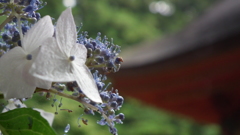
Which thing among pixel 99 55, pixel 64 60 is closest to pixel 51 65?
pixel 64 60

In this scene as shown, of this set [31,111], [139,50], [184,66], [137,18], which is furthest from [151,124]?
[31,111]

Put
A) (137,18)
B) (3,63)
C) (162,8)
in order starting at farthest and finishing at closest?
(162,8), (137,18), (3,63)

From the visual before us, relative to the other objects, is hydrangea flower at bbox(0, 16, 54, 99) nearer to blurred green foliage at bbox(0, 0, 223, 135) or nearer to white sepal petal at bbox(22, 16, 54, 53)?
white sepal petal at bbox(22, 16, 54, 53)

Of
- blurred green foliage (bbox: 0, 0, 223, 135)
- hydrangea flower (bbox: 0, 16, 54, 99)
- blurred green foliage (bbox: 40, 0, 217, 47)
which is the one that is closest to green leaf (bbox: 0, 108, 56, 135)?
hydrangea flower (bbox: 0, 16, 54, 99)

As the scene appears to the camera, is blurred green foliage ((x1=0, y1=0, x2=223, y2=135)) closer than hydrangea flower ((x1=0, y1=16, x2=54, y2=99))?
No

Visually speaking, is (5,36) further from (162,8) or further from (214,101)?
(162,8)

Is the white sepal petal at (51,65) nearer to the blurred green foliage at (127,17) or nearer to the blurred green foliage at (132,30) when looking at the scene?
the blurred green foliage at (127,17)

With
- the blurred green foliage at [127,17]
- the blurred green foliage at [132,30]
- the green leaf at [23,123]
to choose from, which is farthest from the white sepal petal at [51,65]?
the blurred green foliage at [132,30]
